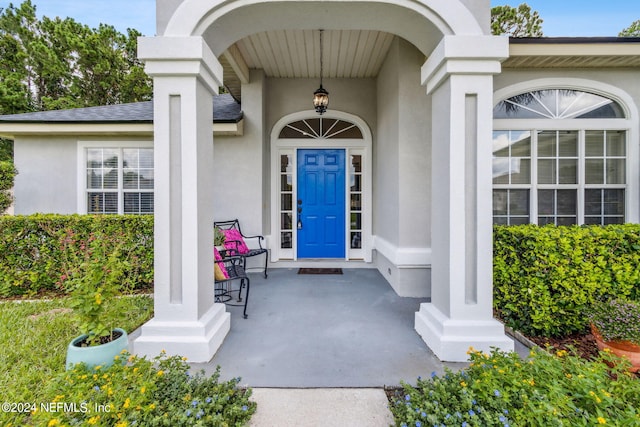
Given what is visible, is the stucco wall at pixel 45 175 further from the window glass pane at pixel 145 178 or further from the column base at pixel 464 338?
the column base at pixel 464 338

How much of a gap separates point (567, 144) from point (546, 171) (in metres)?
0.49

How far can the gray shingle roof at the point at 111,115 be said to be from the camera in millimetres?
5164

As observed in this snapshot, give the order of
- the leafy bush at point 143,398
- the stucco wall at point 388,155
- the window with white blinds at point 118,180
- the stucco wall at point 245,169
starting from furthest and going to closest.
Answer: the window with white blinds at point 118,180
the stucco wall at point 245,169
the stucco wall at point 388,155
the leafy bush at point 143,398

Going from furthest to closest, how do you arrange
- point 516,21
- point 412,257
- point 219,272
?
point 516,21 < point 412,257 < point 219,272

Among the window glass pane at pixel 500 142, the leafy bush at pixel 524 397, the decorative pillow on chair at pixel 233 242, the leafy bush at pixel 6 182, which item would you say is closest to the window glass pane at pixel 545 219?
the window glass pane at pixel 500 142

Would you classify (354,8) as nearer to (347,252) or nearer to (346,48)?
(346,48)

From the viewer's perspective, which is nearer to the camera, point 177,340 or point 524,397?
point 524,397

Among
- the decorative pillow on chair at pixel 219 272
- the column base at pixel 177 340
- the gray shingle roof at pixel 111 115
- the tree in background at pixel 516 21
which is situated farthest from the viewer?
the tree in background at pixel 516 21

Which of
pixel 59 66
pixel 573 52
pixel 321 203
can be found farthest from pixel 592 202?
pixel 59 66

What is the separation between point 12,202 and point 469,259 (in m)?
7.63

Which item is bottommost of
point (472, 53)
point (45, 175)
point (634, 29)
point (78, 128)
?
point (45, 175)

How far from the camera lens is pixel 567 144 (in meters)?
4.46

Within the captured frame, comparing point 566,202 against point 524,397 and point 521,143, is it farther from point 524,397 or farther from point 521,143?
point 524,397

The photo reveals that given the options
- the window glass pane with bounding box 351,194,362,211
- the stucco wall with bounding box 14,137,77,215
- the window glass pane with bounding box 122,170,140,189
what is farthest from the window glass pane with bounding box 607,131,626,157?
the stucco wall with bounding box 14,137,77,215
